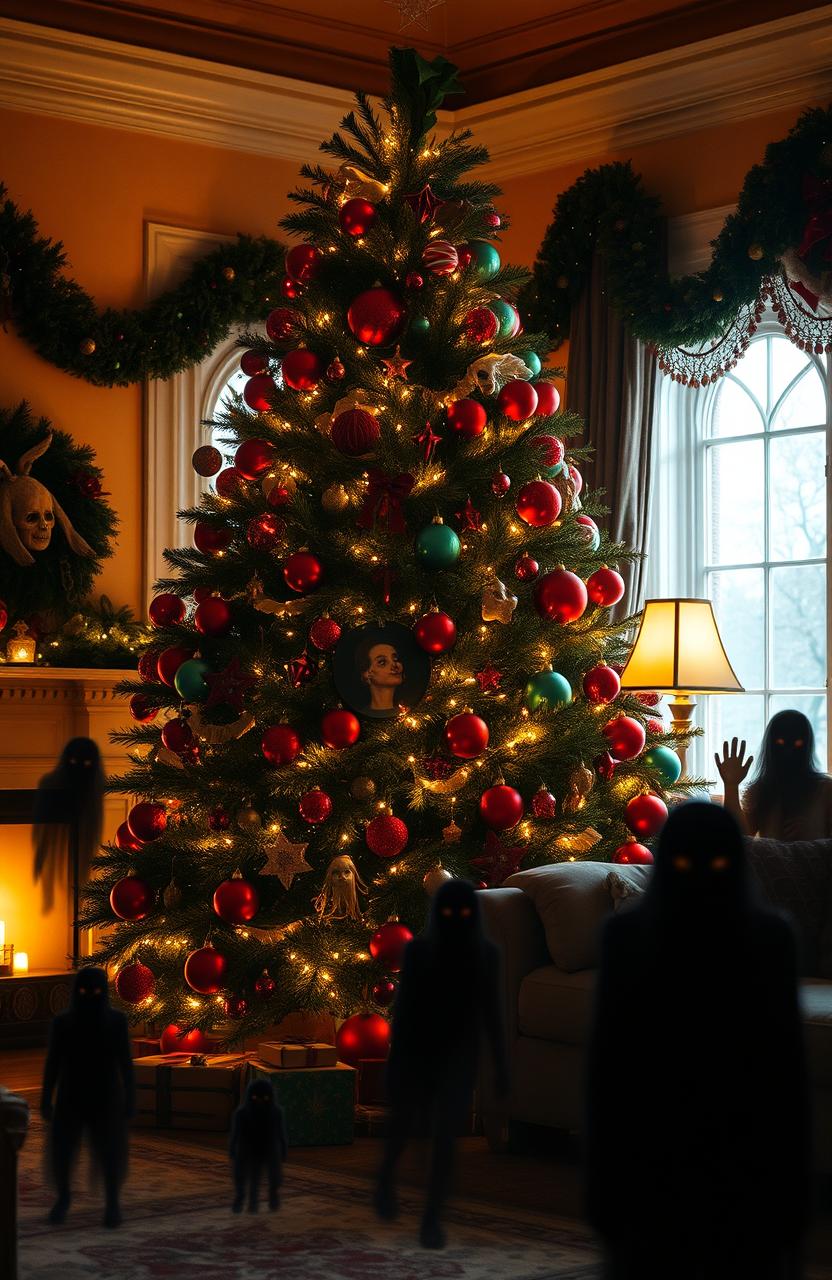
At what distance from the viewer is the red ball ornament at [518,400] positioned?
15.9 feet

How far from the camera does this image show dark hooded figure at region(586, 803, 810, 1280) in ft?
4.92

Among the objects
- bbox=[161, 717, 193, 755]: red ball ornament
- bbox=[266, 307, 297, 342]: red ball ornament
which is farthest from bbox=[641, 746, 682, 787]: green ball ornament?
bbox=[266, 307, 297, 342]: red ball ornament

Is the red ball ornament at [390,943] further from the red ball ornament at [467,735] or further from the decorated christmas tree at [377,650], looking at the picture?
the red ball ornament at [467,735]

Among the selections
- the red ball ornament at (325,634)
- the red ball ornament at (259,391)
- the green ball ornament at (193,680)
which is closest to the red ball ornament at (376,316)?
the red ball ornament at (259,391)

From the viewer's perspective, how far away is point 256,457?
5.04 meters

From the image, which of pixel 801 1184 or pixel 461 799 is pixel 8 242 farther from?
pixel 801 1184

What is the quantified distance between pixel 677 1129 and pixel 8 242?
5574mm

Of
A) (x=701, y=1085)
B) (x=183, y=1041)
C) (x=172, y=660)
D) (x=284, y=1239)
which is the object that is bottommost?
(x=284, y=1239)

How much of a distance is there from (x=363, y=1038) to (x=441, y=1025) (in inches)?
109

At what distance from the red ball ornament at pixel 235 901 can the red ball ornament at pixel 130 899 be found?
1.07 feet

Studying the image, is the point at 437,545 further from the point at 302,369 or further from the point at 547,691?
the point at 302,369

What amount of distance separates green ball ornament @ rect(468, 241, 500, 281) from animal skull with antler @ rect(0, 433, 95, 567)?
2.16 metres

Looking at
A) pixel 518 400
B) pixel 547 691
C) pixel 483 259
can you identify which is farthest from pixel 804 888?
pixel 483 259

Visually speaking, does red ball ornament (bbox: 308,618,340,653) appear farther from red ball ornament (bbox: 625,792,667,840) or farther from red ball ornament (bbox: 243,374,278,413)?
red ball ornament (bbox: 625,792,667,840)
